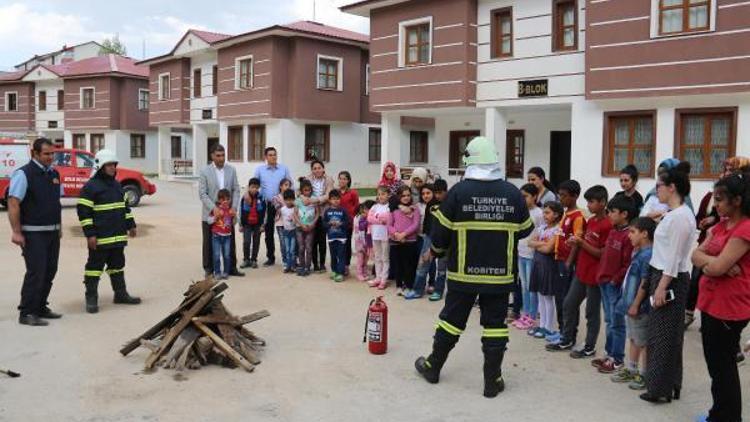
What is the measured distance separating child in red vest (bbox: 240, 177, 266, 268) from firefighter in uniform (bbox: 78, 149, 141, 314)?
2.71 m

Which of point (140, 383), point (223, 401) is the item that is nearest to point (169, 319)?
point (140, 383)

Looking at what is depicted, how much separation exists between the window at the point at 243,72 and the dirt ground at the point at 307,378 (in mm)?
20940

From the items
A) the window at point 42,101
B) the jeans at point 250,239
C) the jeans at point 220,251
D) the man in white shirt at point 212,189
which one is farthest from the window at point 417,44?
the window at point 42,101

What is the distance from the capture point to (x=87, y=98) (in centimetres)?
4231

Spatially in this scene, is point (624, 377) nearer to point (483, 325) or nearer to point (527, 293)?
point (483, 325)

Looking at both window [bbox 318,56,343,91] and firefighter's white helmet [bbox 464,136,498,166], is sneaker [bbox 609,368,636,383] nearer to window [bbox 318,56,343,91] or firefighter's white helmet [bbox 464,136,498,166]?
firefighter's white helmet [bbox 464,136,498,166]

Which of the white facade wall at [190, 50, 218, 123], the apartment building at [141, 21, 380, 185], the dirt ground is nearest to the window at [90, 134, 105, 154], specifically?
the apartment building at [141, 21, 380, 185]

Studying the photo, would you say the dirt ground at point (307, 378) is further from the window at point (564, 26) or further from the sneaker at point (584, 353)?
the window at point (564, 26)

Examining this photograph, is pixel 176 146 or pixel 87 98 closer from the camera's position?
pixel 87 98

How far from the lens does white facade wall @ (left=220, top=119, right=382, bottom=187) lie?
28.1m

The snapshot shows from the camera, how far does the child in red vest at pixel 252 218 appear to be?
10.7 metres

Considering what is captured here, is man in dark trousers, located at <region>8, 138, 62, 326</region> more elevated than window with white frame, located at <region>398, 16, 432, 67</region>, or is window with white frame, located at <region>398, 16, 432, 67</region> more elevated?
window with white frame, located at <region>398, 16, 432, 67</region>

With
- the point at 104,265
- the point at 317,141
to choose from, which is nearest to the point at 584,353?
the point at 104,265

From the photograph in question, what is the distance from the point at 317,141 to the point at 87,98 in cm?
2016
